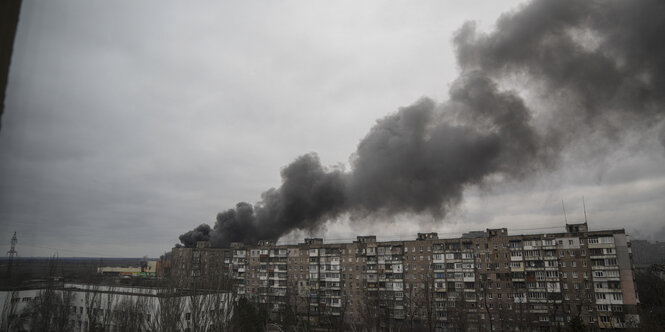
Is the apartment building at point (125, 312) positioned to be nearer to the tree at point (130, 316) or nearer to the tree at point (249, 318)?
the tree at point (130, 316)

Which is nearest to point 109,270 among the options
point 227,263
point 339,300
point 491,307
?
point 227,263

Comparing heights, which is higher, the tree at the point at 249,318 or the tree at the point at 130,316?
the tree at the point at 130,316

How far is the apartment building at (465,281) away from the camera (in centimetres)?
3519

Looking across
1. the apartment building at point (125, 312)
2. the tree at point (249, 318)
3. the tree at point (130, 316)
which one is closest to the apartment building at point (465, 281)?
the tree at point (249, 318)

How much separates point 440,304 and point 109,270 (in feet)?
244

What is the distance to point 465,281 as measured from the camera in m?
40.0

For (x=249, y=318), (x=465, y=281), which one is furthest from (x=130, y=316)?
(x=465, y=281)

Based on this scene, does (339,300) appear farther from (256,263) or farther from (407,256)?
(256,263)

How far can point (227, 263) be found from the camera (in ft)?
185

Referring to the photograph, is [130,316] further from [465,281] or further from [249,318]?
[465,281]

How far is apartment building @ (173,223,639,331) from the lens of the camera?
35188 millimetres

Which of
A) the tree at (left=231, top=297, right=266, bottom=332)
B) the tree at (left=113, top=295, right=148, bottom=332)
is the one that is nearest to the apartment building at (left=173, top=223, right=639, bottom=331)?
the tree at (left=231, top=297, right=266, bottom=332)

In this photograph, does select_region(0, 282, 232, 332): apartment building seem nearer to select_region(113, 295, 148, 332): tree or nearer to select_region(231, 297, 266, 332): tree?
select_region(113, 295, 148, 332): tree

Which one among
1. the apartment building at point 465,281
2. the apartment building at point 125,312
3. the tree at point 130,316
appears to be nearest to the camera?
the apartment building at point 125,312
